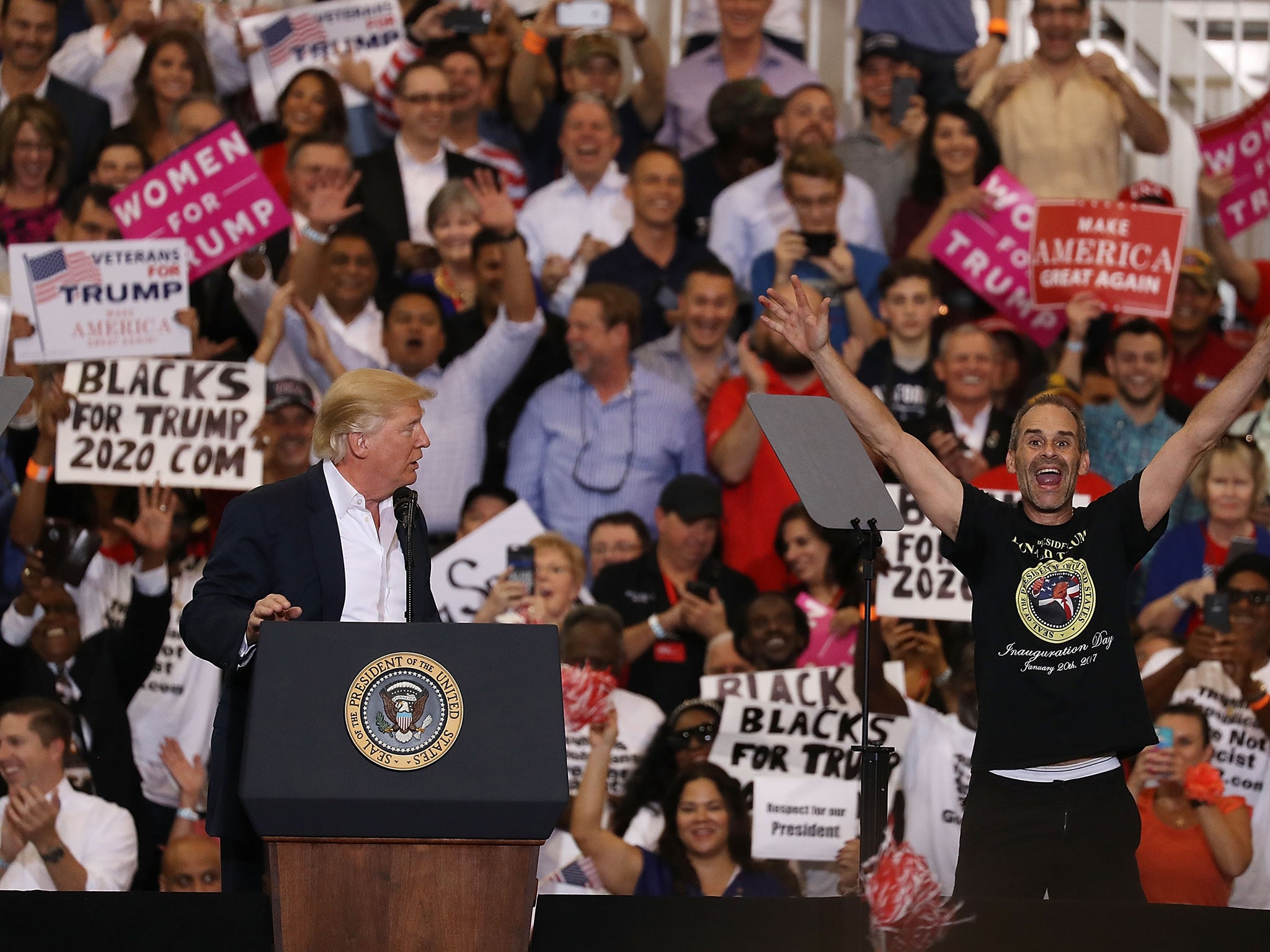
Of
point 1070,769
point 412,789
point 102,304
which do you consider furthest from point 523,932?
point 102,304

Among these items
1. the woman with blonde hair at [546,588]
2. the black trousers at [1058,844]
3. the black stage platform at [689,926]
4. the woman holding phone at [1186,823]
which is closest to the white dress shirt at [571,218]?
the woman with blonde hair at [546,588]

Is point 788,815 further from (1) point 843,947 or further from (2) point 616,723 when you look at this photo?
(1) point 843,947

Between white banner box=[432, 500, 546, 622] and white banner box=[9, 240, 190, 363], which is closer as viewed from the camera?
white banner box=[432, 500, 546, 622]

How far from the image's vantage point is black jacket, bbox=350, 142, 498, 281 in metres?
7.18

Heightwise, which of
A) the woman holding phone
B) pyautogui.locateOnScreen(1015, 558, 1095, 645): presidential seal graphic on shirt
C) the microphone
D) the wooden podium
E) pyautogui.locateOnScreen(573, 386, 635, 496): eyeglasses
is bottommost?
the woman holding phone

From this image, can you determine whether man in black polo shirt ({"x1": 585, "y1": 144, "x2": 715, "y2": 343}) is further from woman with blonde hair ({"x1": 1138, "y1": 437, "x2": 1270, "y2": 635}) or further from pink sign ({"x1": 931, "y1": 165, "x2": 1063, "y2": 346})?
woman with blonde hair ({"x1": 1138, "y1": 437, "x2": 1270, "y2": 635})

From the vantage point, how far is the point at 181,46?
24.7 feet

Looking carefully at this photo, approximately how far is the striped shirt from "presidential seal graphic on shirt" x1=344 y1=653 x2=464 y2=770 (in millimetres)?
3621

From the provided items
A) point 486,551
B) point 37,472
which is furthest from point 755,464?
point 37,472

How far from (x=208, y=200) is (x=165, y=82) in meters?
1.03

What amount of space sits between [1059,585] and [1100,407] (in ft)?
10.5

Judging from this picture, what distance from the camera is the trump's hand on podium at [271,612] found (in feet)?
10.1

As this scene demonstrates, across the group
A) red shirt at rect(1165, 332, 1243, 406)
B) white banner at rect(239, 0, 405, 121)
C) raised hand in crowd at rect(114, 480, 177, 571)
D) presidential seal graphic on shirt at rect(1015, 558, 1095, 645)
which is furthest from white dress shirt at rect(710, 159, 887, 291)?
presidential seal graphic on shirt at rect(1015, 558, 1095, 645)

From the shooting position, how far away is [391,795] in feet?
9.45
